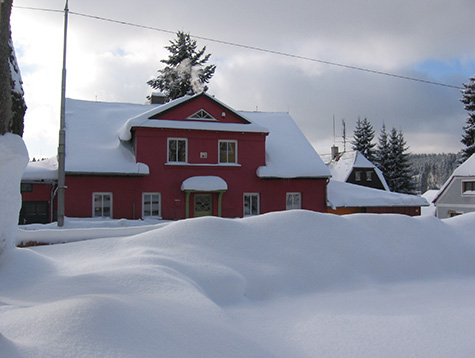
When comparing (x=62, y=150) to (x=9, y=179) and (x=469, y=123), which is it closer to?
(x=9, y=179)

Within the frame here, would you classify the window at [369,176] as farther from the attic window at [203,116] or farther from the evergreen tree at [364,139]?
the attic window at [203,116]

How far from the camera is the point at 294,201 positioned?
21.9 meters

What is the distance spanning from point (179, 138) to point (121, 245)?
13632 millimetres

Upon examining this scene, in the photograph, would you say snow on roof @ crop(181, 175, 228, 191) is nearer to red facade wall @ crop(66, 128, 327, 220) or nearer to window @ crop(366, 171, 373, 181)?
red facade wall @ crop(66, 128, 327, 220)

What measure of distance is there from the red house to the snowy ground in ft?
33.5

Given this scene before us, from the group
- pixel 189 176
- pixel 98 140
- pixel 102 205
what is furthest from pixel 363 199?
pixel 98 140

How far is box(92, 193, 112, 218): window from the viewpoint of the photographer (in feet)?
60.9

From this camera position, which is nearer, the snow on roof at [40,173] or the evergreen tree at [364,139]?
the snow on roof at [40,173]

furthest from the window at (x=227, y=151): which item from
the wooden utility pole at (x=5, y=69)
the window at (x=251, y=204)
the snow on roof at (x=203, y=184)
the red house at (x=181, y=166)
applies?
the wooden utility pole at (x=5, y=69)

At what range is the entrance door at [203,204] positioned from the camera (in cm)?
2050

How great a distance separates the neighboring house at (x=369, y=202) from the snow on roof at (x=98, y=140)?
10951 mm

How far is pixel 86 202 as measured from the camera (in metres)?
18.2

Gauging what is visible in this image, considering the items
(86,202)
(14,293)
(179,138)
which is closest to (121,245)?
(14,293)

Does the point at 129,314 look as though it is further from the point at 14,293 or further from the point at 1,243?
the point at 1,243
